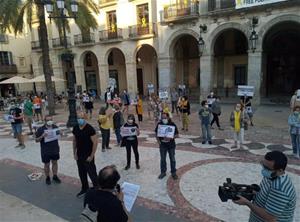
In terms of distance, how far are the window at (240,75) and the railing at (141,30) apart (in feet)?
26.2

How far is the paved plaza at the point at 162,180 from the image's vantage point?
16.4ft

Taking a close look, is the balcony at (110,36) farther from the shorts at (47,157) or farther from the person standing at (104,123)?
the shorts at (47,157)

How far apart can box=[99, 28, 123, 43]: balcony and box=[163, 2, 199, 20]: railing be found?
510 centimetres

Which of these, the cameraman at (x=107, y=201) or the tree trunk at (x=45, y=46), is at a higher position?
the tree trunk at (x=45, y=46)

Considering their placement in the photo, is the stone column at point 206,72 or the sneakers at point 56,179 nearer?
the sneakers at point 56,179

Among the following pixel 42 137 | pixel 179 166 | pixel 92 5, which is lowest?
pixel 179 166

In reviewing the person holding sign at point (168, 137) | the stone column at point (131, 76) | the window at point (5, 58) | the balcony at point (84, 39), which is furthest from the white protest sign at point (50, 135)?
the window at point (5, 58)

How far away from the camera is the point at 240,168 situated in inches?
276

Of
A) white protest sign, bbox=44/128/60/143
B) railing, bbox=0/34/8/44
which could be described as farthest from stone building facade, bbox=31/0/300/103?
white protest sign, bbox=44/128/60/143

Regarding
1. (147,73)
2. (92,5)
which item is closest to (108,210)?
(92,5)

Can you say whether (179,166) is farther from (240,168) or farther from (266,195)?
(266,195)

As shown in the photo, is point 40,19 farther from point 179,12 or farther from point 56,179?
point 56,179

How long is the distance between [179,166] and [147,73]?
21.7 m

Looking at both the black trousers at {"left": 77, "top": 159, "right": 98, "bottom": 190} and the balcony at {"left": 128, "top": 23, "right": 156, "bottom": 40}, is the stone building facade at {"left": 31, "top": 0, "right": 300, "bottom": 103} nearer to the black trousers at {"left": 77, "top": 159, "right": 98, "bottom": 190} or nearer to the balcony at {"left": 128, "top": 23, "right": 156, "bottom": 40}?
the balcony at {"left": 128, "top": 23, "right": 156, "bottom": 40}
